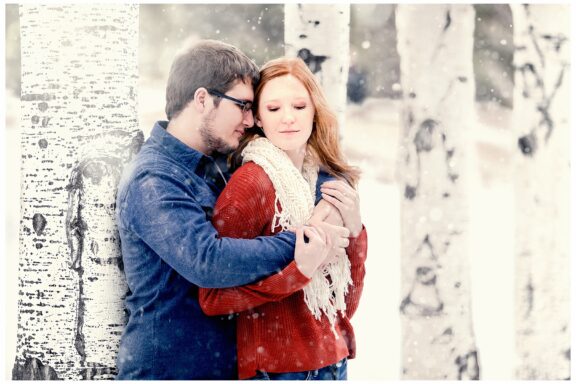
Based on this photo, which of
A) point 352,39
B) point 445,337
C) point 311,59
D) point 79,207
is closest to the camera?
point 79,207

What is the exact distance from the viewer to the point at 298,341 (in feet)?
9.43

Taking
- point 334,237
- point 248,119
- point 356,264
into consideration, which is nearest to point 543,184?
point 356,264

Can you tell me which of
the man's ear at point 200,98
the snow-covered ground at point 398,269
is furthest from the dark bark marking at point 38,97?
the snow-covered ground at point 398,269

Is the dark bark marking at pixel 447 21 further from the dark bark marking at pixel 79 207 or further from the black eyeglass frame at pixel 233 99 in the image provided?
the dark bark marking at pixel 79 207

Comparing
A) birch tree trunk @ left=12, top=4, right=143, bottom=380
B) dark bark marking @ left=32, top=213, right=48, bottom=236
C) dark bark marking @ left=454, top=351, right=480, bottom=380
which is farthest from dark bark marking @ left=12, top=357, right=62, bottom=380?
dark bark marking @ left=454, top=351, right=480, bottom=380

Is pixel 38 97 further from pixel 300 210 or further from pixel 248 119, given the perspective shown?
pixel 300 210

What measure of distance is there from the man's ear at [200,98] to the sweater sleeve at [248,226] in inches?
14.7

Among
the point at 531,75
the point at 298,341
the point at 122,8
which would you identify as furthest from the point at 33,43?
the point at 531,75

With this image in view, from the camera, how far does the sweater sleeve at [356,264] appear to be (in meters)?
3.06

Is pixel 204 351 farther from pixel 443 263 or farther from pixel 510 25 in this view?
pixel 510 25

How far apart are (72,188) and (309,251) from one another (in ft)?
4.14

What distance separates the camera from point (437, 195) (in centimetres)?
455

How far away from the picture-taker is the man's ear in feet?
10.2

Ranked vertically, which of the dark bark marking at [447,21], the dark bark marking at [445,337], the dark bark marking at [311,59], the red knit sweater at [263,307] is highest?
the dark bark marking at [447,21]
